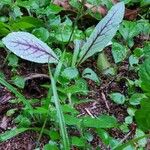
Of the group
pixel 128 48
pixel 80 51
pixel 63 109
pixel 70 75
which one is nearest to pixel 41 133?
pixel 63 109

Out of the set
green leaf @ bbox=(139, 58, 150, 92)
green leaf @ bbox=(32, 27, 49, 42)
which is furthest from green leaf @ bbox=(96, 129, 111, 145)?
green leaf @ bbox=(32, 27, 49, 42)

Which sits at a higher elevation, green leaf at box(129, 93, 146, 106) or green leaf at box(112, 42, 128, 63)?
green leaf at box(112, 42, 128, 63)

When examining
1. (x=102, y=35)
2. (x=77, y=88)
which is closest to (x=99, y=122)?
(x=77, y=88)

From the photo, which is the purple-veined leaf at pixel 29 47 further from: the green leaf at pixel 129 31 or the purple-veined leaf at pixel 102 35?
the green leaf at pixel 129 31

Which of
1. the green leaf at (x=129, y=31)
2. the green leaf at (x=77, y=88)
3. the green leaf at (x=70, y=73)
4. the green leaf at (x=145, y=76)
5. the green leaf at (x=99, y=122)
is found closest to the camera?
the green leaf at (x=145, y=76)

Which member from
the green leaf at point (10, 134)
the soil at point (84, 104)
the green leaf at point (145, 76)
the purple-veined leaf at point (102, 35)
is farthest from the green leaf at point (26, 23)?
the green leaf at point (145, 76)

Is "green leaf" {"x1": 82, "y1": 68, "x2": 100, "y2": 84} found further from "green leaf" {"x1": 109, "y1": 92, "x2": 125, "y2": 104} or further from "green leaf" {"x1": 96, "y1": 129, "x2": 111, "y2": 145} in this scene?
"green leaf" {"x1": 96, "y1": 129, "x2": 111, "y2": 145}

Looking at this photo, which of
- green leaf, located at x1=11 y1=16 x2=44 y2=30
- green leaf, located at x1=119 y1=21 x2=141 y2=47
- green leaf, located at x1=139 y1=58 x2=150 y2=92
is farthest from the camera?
green leaf, located at x1=119 y1=21 x2=141 y2=47
